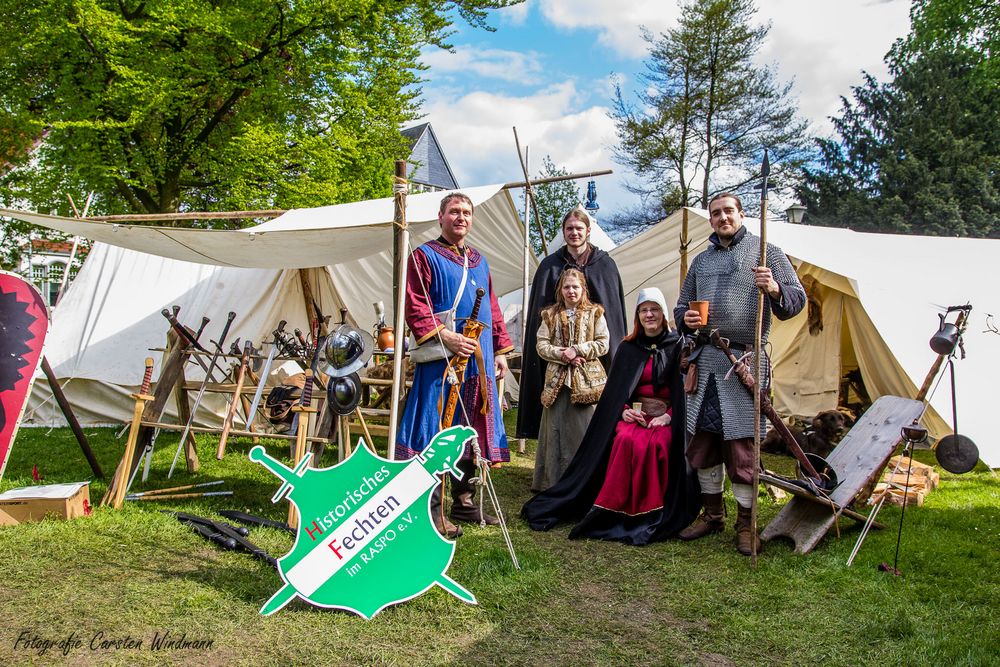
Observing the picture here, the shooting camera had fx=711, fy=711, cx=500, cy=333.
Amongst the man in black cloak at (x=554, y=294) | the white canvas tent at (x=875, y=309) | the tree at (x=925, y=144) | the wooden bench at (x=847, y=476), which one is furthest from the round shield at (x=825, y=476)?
the tree at (x=925, y=144)

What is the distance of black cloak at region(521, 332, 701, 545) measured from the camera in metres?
3.24

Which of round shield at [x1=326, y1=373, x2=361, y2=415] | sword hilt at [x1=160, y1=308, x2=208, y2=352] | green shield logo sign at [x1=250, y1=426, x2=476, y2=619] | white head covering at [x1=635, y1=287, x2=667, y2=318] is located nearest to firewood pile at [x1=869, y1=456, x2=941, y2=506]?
white head covering at [x1=635, y1=287, x2=667, y2=318]

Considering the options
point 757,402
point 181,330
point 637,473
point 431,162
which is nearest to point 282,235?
point 181,330

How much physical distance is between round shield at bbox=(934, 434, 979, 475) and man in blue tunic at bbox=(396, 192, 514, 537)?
1.93 m

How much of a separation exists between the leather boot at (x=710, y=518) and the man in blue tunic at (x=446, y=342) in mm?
916

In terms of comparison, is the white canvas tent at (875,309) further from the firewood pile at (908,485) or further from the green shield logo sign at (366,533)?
the green shield logo sign at (366,533)

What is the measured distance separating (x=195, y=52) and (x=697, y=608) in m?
7.66

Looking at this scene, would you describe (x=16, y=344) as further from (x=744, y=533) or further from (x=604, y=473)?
(x=744, y=533)

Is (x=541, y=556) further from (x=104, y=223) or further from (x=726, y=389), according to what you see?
(x=104, y=223)

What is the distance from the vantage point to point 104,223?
151 inches

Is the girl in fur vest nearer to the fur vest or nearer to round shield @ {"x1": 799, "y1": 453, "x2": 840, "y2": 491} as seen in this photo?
the fur vest

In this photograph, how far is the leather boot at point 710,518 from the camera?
10.5ft

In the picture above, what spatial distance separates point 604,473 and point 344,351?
4.63 ft

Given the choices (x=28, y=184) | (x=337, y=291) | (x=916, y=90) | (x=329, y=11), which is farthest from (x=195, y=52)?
(x=916, y=90)
